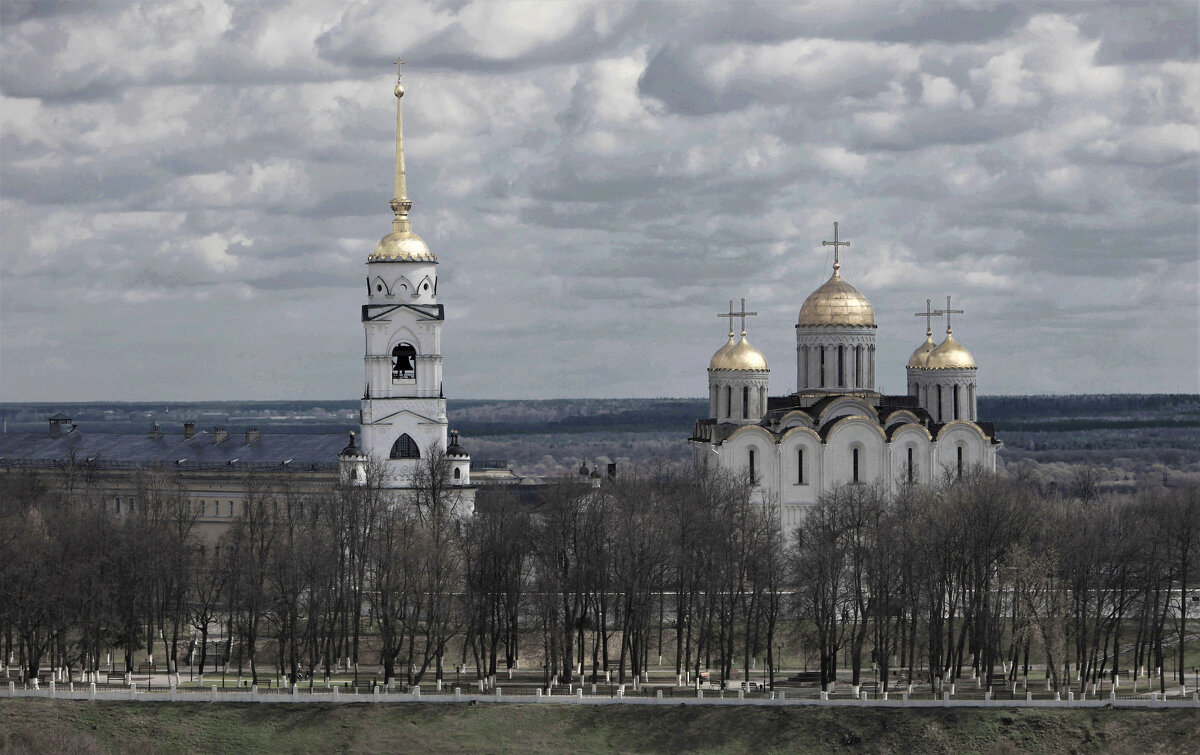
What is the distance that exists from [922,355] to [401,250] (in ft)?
69.0

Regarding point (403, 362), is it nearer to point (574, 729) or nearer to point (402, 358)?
point (402, 358)

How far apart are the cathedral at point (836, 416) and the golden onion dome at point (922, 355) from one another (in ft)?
0.23

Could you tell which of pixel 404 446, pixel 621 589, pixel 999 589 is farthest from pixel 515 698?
pixel 404 446

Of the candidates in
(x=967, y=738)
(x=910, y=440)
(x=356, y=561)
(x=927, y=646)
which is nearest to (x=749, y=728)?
(x=967, y=738)

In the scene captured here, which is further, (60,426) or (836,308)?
(60,426)

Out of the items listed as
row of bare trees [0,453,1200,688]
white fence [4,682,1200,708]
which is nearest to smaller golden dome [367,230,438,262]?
row of bare trees [0,453,1200,688]

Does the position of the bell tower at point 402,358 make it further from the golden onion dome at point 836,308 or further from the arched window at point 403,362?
the golden onion dome at point 836,308

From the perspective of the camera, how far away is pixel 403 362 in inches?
3332

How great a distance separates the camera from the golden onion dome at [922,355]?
8719 centimetres

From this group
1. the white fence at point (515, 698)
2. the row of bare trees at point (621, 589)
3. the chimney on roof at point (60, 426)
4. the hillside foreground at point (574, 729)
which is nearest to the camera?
the hillside foreground at point (574, 729)

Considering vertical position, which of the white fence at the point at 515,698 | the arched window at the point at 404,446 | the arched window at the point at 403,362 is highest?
the arched window at the point at 403,362

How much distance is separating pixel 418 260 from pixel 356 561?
16029 mm

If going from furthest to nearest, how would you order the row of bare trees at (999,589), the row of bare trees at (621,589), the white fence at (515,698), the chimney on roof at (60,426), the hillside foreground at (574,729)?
the chimney on roof at (60,426) → the row of bare trees at (621,589) → the row of bare trees at (999,589) → the white fence at (515,698) → the hillside foreground at (574,729)

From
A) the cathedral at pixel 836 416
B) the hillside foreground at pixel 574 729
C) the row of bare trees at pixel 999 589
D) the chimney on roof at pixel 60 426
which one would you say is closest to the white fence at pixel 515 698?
the hillside foreground at pixel 574 729
